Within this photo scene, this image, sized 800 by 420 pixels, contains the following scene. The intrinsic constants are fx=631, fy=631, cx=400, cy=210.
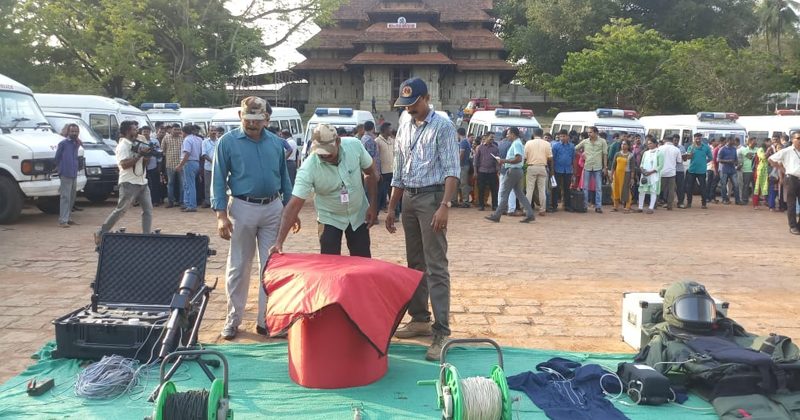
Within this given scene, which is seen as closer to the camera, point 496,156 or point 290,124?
point 496,156

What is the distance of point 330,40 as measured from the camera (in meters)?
45.8

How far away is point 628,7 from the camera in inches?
1902

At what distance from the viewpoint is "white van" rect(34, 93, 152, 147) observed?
16062mm

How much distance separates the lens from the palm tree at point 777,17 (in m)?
55.1

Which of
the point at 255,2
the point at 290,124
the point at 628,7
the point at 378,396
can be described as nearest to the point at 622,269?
the point at 378,396

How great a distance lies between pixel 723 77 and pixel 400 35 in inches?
802

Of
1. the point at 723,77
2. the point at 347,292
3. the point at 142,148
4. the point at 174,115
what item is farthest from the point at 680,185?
the point at 723,77

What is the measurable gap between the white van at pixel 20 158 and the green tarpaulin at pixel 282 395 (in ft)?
24.6

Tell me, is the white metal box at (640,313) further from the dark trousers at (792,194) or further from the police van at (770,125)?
the police van at (770,125)

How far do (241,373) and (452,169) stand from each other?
2188 mm

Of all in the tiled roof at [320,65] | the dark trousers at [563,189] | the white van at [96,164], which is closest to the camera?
the white van at [96,164]

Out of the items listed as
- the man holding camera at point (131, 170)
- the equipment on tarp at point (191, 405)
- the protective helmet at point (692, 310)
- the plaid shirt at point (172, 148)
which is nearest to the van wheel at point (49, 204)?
the plaid shirt at point (172, 148)

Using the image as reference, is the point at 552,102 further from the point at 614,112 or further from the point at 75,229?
the point at 75,229

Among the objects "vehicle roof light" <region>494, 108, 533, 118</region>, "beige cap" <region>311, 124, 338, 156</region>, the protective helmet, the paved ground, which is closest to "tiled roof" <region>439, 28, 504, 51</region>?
"vehicle roof light" <region>494, 108, 533, 118</region>
